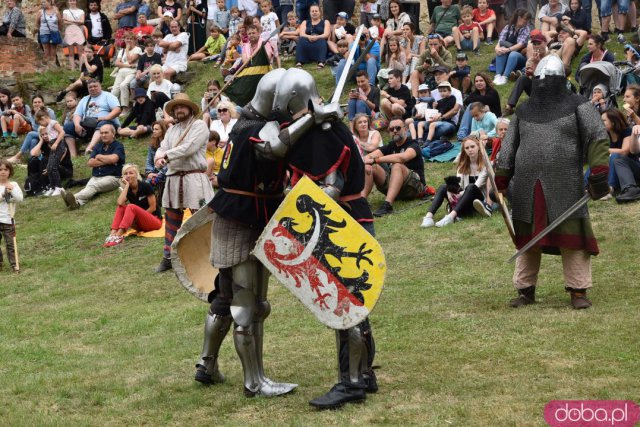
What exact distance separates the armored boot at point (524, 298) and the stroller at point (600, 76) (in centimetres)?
693

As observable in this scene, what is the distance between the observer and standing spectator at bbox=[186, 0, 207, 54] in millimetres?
24191

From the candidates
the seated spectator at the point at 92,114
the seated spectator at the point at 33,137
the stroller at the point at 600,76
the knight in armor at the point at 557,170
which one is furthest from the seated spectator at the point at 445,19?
the knight in armor at the point at 557,170

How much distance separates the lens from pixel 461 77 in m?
17.7

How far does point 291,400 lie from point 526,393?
56.0 inches

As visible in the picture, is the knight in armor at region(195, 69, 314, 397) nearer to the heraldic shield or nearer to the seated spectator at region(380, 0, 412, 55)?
the heraldic shield

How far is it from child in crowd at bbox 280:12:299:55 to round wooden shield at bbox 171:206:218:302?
14.2 m

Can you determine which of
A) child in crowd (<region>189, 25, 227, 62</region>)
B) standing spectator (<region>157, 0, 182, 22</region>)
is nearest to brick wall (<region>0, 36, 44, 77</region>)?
standing spectator (<region>157, 0, 182, 22</region>)

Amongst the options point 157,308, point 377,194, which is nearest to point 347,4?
point 377,194

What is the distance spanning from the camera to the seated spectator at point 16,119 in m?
21.4

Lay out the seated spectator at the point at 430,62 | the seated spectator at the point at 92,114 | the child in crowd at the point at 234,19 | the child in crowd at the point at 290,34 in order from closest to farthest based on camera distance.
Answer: the seated spectator at the point at 430,62, the seated spectator at the point at 92,114, the child in crowd at the point at 290,34, the child in crowd at the point at 234,19

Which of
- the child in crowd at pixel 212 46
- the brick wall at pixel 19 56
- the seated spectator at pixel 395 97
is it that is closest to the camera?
the seated spectator at pixel 395 97

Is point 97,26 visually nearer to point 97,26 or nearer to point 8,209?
point 97,26

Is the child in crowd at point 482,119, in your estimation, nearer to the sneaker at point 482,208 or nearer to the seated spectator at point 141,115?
the sneaker at point 482,208

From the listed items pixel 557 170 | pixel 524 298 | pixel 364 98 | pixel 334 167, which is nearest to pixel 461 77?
pixel 364 98
